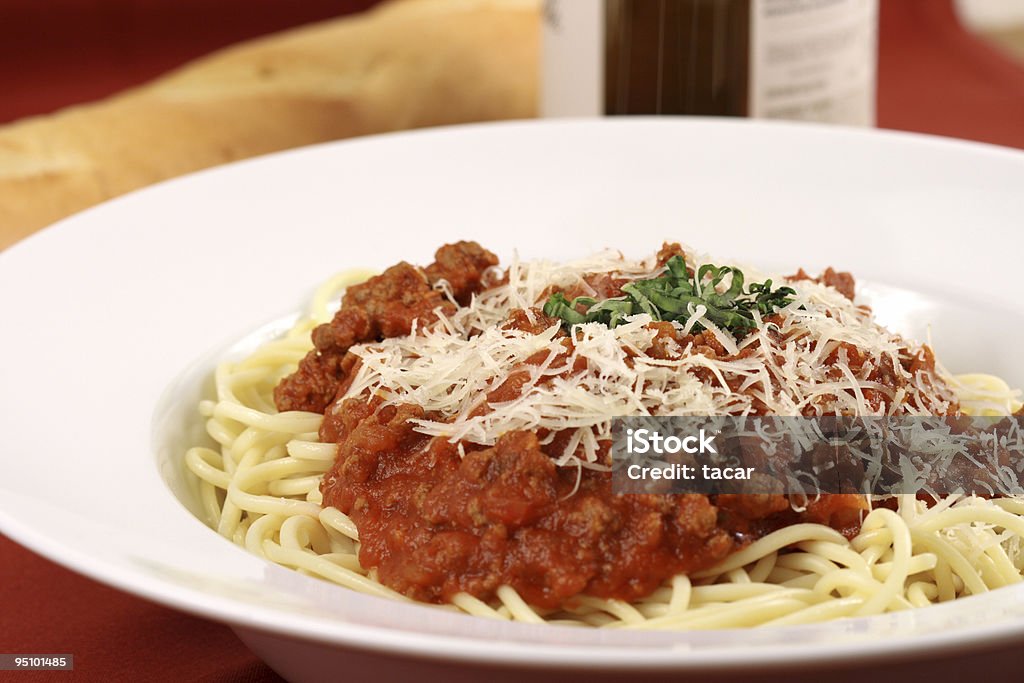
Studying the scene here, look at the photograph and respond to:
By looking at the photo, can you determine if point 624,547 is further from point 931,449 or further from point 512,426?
point 931,449

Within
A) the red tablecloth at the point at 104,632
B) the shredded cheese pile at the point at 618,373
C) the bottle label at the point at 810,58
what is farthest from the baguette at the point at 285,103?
the shredded cheese pile at the point at 618,373

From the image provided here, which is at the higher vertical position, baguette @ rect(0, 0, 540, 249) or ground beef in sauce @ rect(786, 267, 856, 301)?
baguette @ rect(0, 0, 540, 249)

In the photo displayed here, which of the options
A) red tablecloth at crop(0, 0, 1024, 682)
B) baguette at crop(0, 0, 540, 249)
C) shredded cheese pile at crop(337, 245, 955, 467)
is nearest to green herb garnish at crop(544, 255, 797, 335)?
shredded cheese pile at crop(337, 245, 955, 467)

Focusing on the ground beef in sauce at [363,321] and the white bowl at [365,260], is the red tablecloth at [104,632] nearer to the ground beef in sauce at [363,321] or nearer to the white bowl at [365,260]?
the white bowl at [365,260]

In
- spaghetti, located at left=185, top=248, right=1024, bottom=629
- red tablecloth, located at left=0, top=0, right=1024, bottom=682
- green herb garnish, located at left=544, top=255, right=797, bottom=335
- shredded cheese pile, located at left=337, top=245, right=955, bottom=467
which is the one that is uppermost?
green herb garnish, located at left=544, top=255, right=797, bottom=335

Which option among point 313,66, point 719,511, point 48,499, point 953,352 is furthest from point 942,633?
point 313,66

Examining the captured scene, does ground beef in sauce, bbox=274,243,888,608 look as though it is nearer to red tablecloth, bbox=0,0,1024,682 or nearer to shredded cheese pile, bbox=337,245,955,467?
shredded cheese pile, bbox=337,245,955,467
